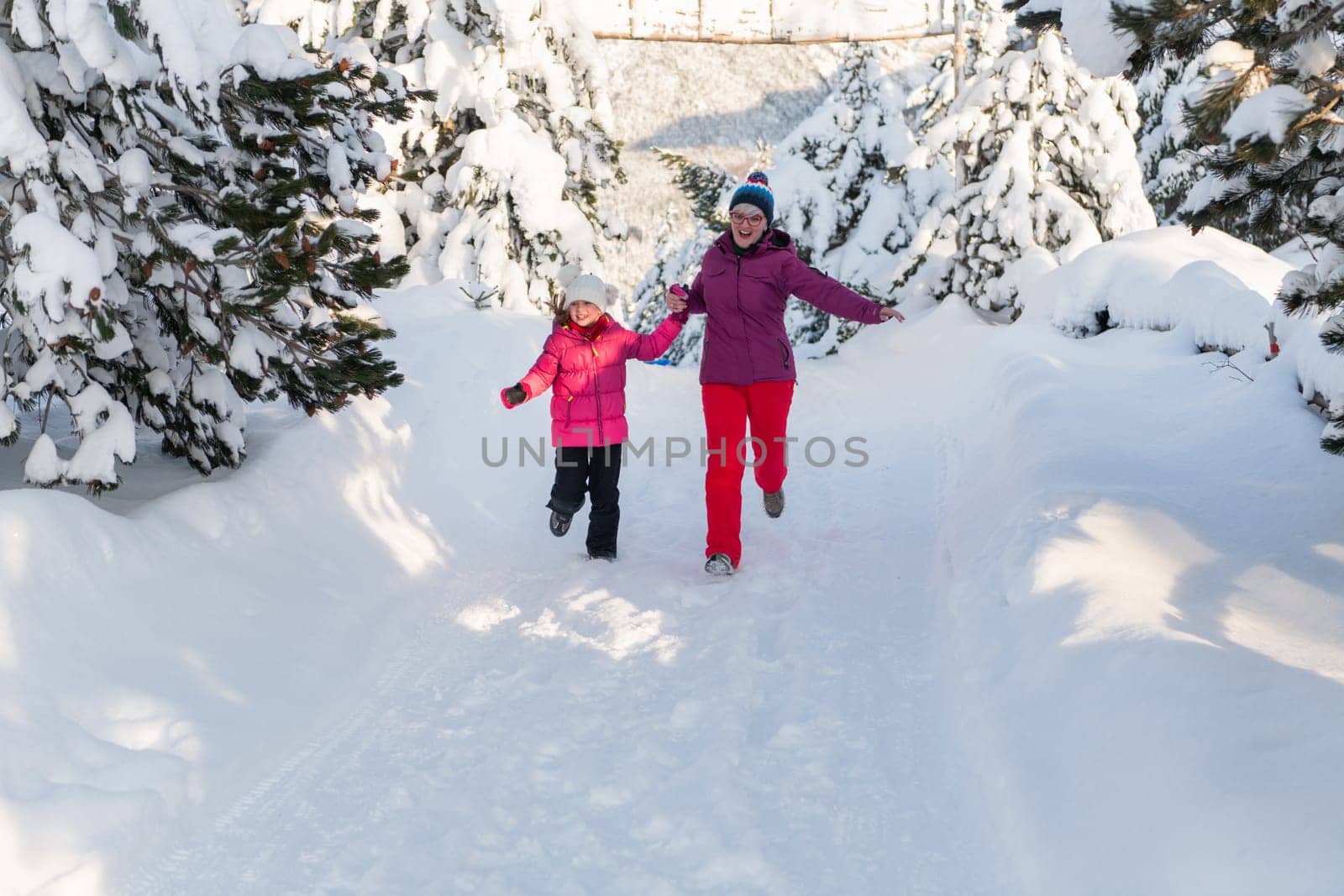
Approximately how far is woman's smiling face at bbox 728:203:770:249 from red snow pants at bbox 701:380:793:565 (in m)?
0.87

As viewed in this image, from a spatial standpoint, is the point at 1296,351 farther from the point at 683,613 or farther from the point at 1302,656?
the point at 683,613

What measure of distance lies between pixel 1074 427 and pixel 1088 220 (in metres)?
9.67

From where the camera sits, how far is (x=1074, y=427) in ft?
23.5

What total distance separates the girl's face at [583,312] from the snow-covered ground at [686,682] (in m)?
1.52

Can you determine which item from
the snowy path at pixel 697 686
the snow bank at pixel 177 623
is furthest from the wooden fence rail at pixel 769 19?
the snow bank at pixel 177 623

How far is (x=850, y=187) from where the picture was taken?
20.1 metres

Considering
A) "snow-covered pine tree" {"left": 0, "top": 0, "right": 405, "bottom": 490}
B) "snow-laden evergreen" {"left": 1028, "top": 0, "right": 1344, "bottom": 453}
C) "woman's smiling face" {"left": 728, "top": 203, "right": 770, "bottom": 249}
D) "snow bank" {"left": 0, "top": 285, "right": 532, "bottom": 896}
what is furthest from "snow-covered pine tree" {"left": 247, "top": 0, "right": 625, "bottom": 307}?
"snow-laden evergreen" {"left": 1028, "top": 0, "right": 1344, "bottom": 453}

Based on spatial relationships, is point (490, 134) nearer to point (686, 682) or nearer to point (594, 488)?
point (594, 488)

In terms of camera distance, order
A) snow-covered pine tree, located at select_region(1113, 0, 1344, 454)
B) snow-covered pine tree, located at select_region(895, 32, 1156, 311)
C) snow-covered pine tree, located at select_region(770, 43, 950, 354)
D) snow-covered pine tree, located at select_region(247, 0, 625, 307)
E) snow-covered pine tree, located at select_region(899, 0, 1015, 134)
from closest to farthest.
Answer: snow-covered pine tree, located at select_region(1113, 0, 1344, 454)
snow-covered pine tree, located at select_region(247, 0, 625, 307)
snow-covered pine tree, located at select_region(895, 32, 1156, 311)
snow-covered pine tree, located at select_region(899, 0, 1015, 134)
snow-covered pine tree, located at select_region(770, 43, 950, 354)

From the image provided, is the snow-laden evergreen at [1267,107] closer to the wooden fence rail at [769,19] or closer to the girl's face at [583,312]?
the girl's face at [583,312]

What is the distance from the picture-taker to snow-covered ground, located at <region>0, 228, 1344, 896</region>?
3010 mm

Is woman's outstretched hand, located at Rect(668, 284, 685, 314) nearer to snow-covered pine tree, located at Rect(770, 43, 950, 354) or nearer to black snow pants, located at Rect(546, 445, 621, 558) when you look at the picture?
black snow pants, located at Rect(546, 445, 621, 558)

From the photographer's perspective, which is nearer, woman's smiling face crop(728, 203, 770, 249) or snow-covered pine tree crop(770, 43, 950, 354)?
woman's smiling face crop(728, 203, 770, 249)

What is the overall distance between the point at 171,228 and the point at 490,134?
36.1ft
